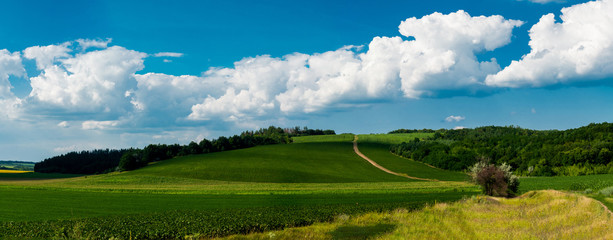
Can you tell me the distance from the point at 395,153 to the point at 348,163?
116 ft

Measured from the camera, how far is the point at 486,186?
177 ft

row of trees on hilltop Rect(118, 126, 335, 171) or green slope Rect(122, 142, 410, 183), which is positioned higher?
row of trees on hilltop Rect(118, 126, 335, 171)

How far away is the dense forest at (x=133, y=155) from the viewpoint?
111m

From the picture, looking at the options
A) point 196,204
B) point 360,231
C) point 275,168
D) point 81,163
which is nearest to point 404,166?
point 275,168

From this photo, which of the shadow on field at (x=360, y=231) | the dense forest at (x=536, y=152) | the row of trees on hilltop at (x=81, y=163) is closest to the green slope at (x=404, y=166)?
the dense forest at (x=536, y=152)

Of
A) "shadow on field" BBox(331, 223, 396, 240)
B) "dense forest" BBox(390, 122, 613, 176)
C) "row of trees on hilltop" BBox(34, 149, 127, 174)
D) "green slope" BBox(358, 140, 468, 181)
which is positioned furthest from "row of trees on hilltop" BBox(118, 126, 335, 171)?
"shadow on field" BBox(331, 223, 396, 240)

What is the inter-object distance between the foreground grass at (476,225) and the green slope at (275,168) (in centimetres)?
5178

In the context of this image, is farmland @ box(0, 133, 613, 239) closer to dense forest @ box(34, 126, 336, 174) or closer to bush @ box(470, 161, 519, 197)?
bush @ box(470, 161, 519, 197)

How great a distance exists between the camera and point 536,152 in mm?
108812

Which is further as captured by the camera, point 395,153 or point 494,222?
point 395,153

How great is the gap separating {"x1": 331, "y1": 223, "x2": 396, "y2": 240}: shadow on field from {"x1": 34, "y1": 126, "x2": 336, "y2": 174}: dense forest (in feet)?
294

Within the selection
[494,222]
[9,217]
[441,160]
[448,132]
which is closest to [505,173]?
[494,222]

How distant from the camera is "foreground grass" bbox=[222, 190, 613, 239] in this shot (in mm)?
24703

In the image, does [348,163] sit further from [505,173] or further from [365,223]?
[365,223]
